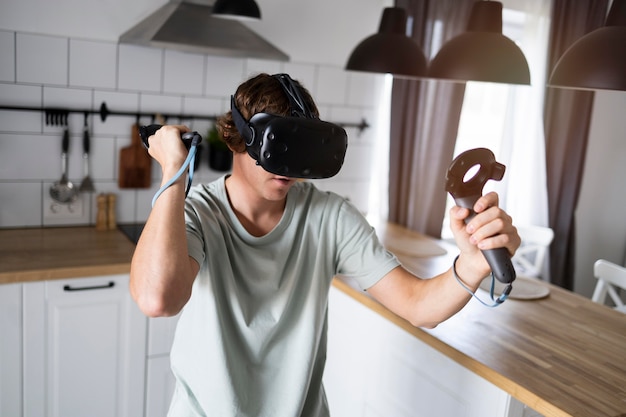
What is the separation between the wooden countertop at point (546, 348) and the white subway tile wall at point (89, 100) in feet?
3.15

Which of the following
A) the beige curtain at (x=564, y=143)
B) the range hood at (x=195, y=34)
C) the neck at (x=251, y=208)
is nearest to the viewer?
the neck at (x=251, y=208)

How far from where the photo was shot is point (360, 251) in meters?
1.23

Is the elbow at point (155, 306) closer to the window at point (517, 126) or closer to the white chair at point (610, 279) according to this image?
the white chair at point (610, 279)

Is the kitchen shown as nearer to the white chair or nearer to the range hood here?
the range hood

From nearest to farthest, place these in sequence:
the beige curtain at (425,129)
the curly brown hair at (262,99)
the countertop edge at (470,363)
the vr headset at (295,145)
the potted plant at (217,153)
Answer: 1. the vr headset at (295,145)
2. the curly brown hair at (262,99)
3. the countertop edge at (470,363)
4. the potted plant at (217,153)
5. the beige curtain at (425,129)

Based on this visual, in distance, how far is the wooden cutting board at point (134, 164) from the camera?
235 cm

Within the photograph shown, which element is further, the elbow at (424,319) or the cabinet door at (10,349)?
the cabinet door at (10,349)

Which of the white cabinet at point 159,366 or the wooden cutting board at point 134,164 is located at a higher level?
the wooden cutting board at point 134,164

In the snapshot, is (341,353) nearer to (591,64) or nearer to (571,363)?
(571,363)

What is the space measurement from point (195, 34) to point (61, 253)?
82cm

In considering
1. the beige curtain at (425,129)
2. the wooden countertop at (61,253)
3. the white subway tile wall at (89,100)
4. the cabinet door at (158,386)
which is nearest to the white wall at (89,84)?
the white subway tile wall at (89,100)

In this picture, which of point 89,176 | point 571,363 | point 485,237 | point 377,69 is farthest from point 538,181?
point 485,237

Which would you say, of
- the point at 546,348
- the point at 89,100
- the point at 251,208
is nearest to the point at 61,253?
the point at 89,100

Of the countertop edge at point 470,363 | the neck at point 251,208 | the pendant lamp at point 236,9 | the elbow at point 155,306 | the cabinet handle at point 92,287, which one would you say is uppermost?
the pendant lamp at point 236,9
